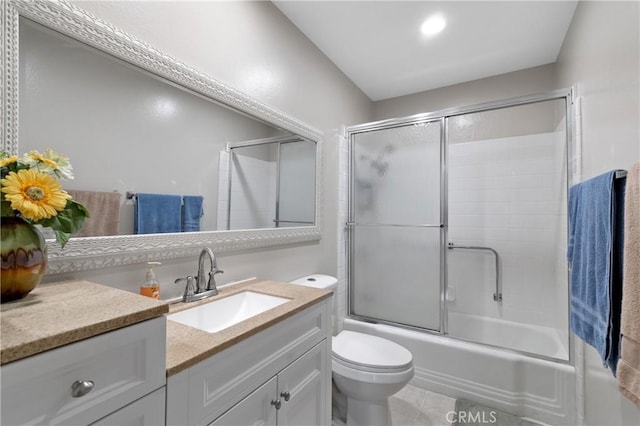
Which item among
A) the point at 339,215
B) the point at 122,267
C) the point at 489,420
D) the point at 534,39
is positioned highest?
the point at 534,39

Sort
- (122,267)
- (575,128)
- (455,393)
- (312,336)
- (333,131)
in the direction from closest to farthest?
(122,267), (312,336), (575,128), (455,393), (333,131)

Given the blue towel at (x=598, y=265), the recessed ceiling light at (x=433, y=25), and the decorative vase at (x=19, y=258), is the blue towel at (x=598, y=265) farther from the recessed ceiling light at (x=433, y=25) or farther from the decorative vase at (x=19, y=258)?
the decorative vase at (x=19, y=258)

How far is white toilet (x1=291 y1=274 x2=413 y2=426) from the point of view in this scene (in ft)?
5.26

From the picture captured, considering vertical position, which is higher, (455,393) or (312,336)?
(312,336)

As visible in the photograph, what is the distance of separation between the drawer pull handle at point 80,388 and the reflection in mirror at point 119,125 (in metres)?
0.59

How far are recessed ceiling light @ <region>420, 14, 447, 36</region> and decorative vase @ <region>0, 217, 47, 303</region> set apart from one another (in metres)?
2.28

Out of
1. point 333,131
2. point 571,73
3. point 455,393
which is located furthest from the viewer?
point 333,131

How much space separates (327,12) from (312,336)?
76.4 inches

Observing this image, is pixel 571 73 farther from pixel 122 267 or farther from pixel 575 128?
pixel 122 267

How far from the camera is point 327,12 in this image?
6.22ft

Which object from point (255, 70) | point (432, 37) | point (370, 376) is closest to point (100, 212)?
point (255, 70)

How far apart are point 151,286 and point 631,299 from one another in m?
1.60

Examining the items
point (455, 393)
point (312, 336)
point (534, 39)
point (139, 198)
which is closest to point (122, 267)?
point (139, 198)

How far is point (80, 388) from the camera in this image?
0.55 meters
